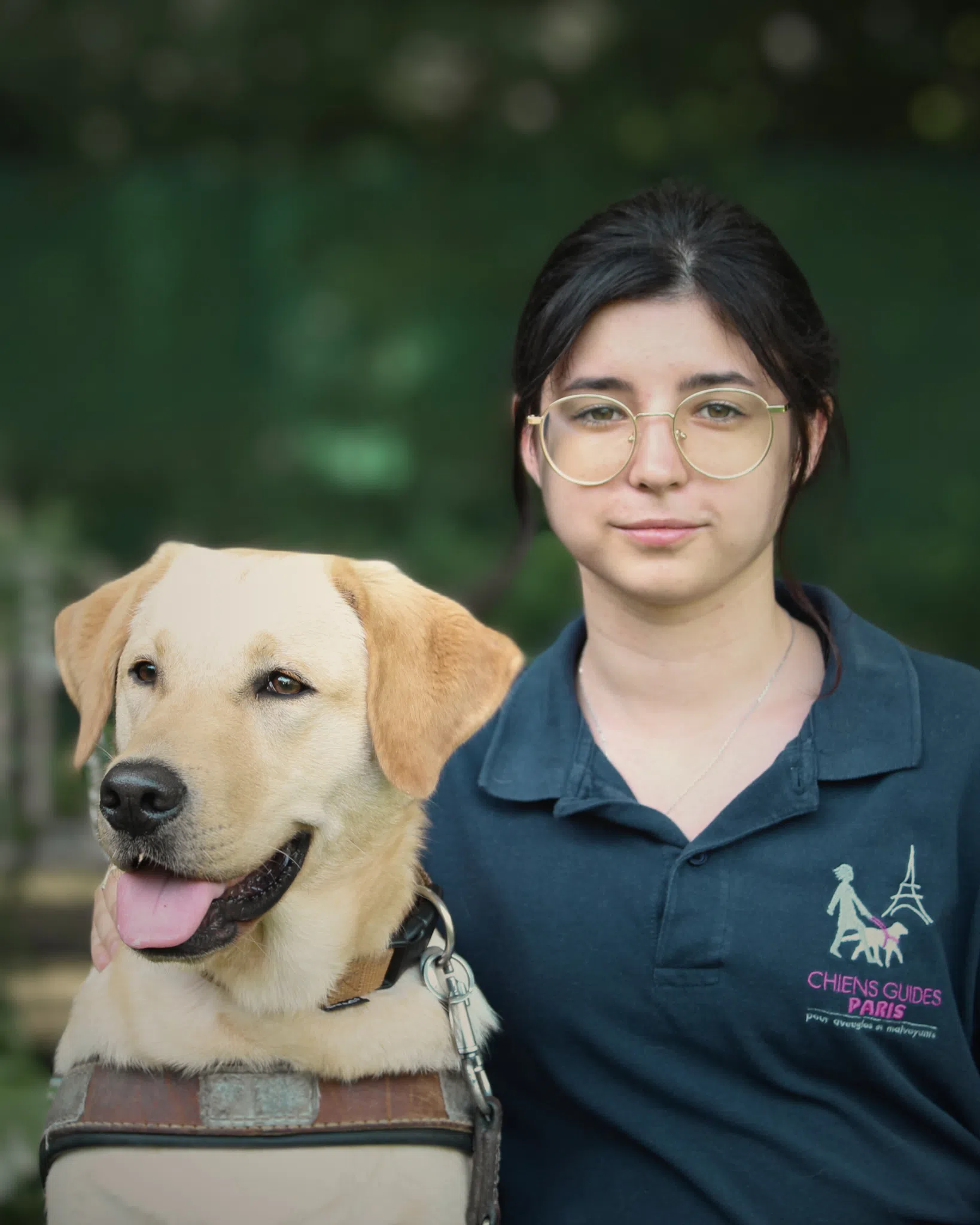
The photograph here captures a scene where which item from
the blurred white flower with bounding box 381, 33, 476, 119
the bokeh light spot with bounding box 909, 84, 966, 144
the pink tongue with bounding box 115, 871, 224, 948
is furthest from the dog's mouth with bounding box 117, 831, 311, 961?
the bokeh light spot with bounding box 909, 84, 966, 144

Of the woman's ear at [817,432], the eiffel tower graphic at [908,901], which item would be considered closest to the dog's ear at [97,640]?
the woman's ear at [817,432]

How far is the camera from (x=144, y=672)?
177 centimetres

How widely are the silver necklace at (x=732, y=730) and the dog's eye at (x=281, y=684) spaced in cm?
57

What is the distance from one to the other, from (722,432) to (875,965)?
79 cm

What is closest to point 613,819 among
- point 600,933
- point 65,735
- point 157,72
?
point 600,933

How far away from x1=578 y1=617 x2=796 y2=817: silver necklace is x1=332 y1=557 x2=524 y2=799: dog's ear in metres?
0.32

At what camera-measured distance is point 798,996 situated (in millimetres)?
1806

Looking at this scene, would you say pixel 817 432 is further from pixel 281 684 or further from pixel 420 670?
pixel 281 684

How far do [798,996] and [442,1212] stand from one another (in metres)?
0.56

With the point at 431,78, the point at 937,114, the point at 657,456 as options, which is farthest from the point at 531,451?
the point at 937,114

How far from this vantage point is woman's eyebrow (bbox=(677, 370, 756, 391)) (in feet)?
6.17

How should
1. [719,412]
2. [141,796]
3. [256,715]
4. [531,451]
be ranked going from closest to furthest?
[141,796], [256,715], [719,412], [531,451]

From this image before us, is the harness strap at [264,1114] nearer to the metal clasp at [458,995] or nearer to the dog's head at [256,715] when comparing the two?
the metal clasp at [458,995]

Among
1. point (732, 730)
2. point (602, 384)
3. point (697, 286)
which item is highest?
point (697, 286)
